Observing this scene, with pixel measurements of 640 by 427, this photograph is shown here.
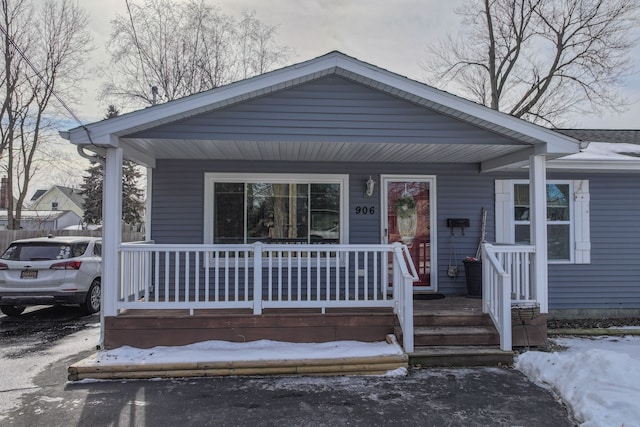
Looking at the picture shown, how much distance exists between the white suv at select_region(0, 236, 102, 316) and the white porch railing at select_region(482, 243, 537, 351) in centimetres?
643

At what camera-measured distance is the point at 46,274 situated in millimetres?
7035

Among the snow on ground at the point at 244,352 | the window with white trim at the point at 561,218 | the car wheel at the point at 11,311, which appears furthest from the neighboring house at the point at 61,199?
the window with white trim at the point at 561,218

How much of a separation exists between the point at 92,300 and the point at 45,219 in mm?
27399

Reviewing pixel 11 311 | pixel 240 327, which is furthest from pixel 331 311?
pixel 11 311

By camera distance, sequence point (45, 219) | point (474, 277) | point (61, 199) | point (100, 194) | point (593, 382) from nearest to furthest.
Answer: point (593, 382) < point (474, 277) < point (100, 194) < point (45, 219) < point (61, 199)

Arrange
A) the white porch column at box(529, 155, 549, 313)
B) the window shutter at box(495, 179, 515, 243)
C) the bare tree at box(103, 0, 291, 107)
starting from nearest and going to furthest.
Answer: the white porch column at box(529, 155, 549, 313)
the window shutter at box(495, 179, 515, 243)
the bare tree at box(103, 0, 291, 107)

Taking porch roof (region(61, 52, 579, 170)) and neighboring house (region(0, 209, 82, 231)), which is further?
neighboring house (region(0, 209, 82, 231))

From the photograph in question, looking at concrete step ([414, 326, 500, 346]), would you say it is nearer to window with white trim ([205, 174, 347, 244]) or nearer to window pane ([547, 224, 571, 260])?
window with white trim ([205, 174, 347, 244])

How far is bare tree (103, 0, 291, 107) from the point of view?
16828 millimetres

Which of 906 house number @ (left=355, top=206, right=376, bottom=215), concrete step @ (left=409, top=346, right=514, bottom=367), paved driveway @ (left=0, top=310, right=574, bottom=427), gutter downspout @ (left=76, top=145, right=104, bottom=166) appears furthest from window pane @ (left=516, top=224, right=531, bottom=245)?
gutter downspout @ (left=76, top=145, right=104, bottom=166)

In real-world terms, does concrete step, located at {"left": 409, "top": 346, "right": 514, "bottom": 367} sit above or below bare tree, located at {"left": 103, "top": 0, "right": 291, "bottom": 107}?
below

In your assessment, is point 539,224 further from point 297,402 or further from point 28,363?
point 28,363

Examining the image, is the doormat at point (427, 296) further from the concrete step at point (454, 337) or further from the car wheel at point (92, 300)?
the car wheel at point (92, 300)

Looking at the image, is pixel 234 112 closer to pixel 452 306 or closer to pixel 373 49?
pixel 452 306
